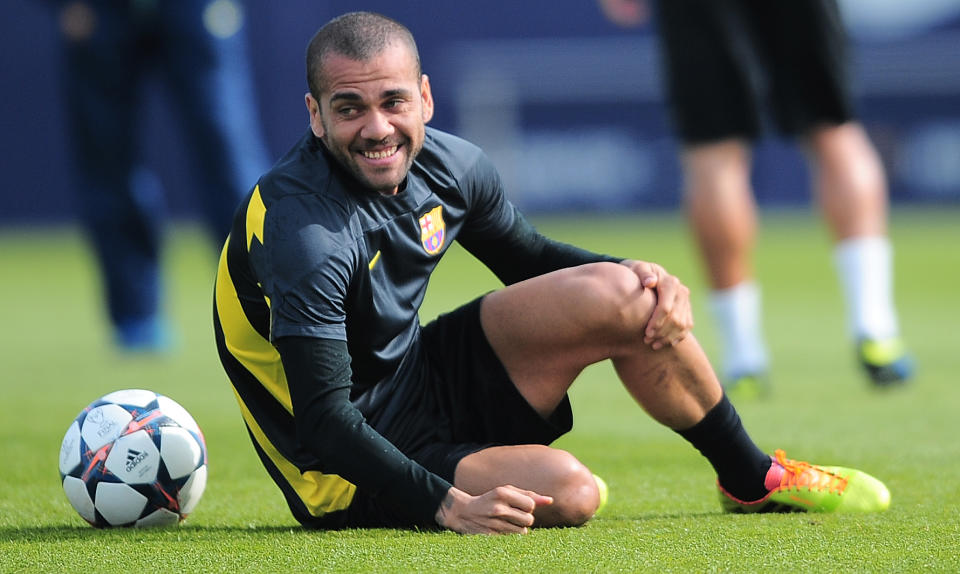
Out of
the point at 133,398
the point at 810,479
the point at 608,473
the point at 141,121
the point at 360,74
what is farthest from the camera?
the point at 141,121

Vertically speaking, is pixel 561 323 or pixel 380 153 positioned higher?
pixel 380 153

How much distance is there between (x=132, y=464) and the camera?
9.66ft

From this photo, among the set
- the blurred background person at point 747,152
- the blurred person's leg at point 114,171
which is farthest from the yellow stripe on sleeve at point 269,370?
the blurred person's leg at point 114,171

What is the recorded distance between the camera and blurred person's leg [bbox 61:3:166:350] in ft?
21.1

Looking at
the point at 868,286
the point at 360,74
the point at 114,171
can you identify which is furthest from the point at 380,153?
the point at 114,171

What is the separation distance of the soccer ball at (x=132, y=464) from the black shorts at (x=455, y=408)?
0.95 feet

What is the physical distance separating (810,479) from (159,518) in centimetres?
134

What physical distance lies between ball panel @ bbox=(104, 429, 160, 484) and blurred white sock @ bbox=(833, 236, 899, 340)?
2.86 meters

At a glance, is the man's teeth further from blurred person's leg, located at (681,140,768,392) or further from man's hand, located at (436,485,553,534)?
blurred person's leg, located at (681,140,768,392)

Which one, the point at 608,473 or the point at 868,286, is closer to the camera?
the point at 608,473

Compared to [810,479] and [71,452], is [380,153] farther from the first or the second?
[810,479]

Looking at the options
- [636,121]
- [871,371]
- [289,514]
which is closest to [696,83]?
[871,371]

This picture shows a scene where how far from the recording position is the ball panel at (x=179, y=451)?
2.96m

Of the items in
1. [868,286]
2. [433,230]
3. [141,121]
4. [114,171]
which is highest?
[141,121]
